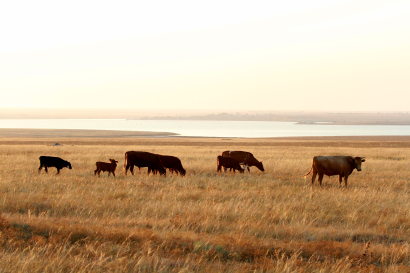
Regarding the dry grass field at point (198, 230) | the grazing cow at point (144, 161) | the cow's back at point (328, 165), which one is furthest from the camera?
the grazing cow at point (144, 161)

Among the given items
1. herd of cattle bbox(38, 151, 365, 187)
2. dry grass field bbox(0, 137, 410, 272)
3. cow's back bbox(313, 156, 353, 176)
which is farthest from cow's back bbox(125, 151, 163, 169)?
cow's back bbox(313, 156, 353, 176)

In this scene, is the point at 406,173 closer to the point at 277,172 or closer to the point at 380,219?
the point at 277,172

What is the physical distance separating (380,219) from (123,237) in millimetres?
6022

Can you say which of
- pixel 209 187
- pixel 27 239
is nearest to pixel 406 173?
pixel 209 187

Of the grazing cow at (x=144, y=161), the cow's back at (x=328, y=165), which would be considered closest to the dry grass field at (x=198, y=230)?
the cow's back at (x=328, y=165)

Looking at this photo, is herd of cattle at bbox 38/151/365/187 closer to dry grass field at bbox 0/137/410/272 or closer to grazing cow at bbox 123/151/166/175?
grazing cow at bbox 123/151/166/175

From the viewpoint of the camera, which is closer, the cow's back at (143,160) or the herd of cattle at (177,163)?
the herd of cattle at (177,163)

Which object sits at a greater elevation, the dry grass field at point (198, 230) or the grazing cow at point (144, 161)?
the grazing cow at point (144, 161)

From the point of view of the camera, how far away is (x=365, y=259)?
20.3 feet

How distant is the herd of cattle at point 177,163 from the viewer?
48.6ft

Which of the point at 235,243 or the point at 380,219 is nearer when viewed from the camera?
the point at 235,243

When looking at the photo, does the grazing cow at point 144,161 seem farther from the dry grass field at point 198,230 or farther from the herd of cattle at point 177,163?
the dry grass field at point 198,230

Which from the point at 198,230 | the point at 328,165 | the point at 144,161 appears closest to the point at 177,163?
the point at 144,161

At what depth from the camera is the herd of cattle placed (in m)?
14.8
